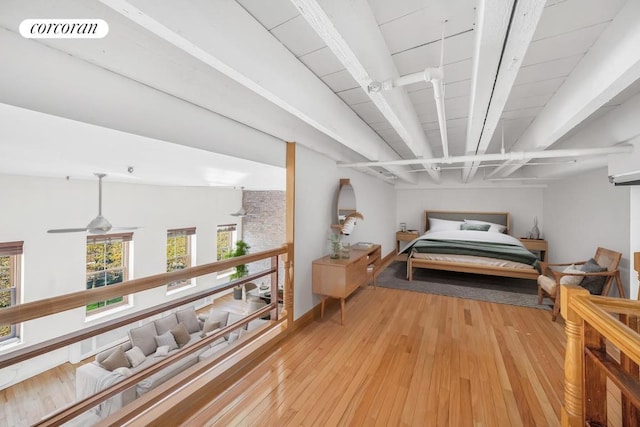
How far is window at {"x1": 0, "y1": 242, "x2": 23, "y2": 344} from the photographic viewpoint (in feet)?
8.98

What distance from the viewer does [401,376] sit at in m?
1.97

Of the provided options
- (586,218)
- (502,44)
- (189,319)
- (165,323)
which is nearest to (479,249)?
(586,218)

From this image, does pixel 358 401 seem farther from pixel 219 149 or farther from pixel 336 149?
pixel 336 149

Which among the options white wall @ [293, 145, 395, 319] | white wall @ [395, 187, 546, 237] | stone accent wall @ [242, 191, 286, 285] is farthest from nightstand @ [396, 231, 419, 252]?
stone accent wall @ [242, 191, 286, 285]

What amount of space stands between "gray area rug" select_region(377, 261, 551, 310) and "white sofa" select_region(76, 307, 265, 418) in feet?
8.59

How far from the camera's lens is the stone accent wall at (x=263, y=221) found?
629 cm

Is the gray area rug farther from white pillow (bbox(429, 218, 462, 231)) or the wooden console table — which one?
the wooden console table

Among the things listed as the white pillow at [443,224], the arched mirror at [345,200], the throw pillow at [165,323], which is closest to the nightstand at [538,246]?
the white pillow at [443,224]

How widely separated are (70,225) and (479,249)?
6.52 metres

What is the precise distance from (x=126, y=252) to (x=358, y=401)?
5.01 m

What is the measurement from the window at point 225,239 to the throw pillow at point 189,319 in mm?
1875

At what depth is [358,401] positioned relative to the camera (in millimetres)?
1711

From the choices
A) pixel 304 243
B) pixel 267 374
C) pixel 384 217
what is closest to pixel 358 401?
pixel 267 374

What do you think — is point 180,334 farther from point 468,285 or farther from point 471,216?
point 471,216
